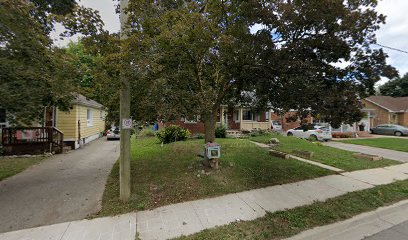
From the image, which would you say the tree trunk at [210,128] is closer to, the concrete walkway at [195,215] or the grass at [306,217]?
the concrete walkway at [195,215]

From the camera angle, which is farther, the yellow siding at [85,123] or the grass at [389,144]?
the grass at [389,144]

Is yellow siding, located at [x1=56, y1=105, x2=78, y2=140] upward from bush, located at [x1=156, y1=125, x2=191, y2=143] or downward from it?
upward

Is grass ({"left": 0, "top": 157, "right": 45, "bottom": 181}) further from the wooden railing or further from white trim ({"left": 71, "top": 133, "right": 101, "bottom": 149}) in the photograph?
white trim ({"left": 71, "top": 133, "right": 101, "bottom": 149})

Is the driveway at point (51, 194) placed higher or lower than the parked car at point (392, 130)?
lower

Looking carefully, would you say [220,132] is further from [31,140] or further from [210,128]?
[31,140]

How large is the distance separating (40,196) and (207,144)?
4330mm

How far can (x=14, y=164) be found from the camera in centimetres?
810

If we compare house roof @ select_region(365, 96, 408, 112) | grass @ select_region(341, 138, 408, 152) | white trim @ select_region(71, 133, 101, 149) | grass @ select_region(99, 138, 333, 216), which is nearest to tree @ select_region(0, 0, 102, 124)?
grass @ select_region(99, 138, 333, 216)

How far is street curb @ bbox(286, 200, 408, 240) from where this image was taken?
3.64 metres

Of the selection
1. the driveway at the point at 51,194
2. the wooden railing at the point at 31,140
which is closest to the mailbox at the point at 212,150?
the driveway at the point at 51,194

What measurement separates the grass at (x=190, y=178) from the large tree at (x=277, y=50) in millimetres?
1883

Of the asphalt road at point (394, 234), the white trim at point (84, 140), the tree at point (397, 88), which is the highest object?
the tree at point (397, 88)

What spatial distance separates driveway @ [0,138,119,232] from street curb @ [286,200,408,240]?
420cm

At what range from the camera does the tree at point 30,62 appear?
414 centimetres
